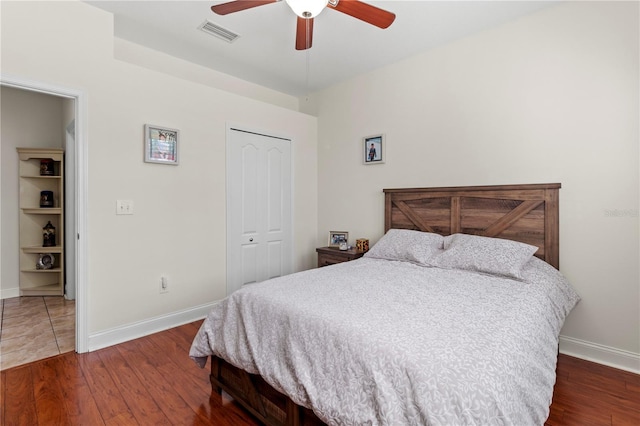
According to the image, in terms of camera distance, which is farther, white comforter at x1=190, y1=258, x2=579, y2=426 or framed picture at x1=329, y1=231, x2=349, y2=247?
framed picture at x1=329, y1=231, x2=349, y2=247

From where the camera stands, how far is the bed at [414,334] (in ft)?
3.53

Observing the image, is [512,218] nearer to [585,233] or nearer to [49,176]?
[585,233]

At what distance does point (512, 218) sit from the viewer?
269cm

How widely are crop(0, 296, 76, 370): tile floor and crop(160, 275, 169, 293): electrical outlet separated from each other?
743mm

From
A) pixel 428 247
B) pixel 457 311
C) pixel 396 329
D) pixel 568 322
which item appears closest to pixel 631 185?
pixel 568 322

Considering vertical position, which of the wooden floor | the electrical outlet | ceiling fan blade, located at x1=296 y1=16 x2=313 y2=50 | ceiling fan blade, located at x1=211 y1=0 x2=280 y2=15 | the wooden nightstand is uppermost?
ceiling fan blade, located at x1=211 y1=0 x2=280 y2=15

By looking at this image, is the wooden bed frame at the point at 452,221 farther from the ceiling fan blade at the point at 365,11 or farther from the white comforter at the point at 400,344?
the ceiling fan blade at the point at 365,11

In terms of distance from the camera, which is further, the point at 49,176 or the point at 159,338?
the point at 49,176

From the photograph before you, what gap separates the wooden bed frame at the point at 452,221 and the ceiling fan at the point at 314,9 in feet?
5.42

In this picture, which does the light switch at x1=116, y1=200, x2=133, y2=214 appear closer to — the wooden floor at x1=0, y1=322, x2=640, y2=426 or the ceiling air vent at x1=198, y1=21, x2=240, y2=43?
the wooden floor at x1=0, y1=322, x2=640, y2=426

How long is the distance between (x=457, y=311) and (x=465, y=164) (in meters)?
1.85

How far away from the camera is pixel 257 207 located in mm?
3711

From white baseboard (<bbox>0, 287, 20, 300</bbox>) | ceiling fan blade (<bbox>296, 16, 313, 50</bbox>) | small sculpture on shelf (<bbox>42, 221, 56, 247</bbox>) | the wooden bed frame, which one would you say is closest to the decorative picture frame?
the wooden bed frame

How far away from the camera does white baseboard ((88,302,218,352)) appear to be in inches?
101
